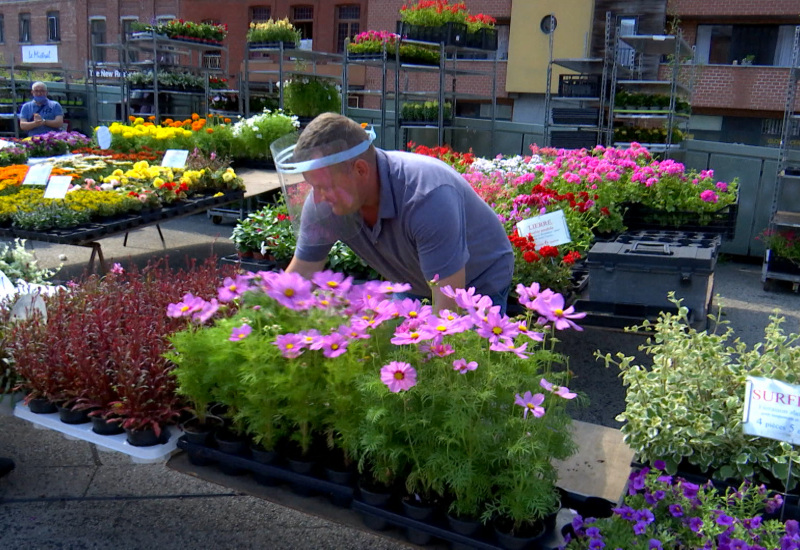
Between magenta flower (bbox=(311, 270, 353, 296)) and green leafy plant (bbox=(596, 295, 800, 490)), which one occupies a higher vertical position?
magenta flower (bbox=(311, 270, 353, 296))

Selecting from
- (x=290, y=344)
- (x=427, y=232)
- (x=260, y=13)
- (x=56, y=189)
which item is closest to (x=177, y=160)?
(x=56, y=189)

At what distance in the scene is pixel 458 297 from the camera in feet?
5.95

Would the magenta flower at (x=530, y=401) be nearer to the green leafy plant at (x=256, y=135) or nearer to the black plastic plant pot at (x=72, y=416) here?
the black plastic plant pot at (x=72, y=416)

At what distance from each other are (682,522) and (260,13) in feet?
79.0

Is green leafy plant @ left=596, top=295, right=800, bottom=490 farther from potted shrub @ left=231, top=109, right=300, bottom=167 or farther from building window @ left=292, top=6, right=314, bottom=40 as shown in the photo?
building window @ left=292, top=6, right=314, bottom=40

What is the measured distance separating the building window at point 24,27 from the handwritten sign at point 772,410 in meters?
34.1

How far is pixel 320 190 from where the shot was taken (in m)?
2.07

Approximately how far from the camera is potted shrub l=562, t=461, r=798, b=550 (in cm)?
162

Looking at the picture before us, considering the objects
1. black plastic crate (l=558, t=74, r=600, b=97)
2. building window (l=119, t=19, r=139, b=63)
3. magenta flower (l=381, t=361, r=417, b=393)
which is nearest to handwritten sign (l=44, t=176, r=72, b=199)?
magenta flower (l=381, t=361, r=417, b=393)

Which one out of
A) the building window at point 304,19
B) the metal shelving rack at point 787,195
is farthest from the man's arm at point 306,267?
the building window at point 304,19

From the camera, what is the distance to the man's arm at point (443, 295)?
212cm

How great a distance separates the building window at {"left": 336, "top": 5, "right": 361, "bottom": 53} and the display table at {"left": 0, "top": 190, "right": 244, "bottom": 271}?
51.4 ft

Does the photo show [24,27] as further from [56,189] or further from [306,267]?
[306,267]

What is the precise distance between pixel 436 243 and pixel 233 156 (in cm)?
782
